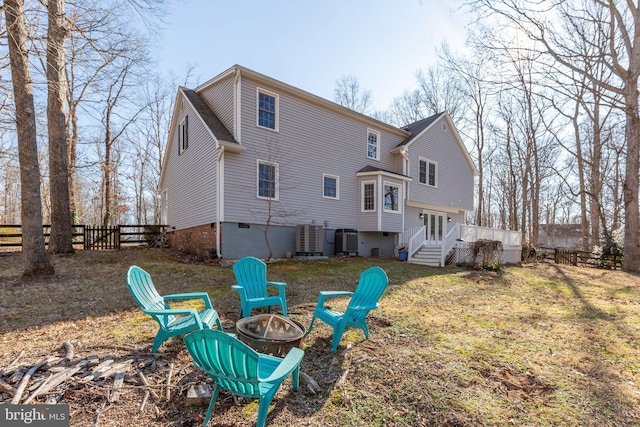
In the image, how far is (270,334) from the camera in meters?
3.21

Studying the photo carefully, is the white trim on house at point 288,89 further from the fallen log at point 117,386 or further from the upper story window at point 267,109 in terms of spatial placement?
the fallen log at point 117,386

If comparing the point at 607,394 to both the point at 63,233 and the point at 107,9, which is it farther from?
the point at 63,233

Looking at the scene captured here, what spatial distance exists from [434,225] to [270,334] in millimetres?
16061

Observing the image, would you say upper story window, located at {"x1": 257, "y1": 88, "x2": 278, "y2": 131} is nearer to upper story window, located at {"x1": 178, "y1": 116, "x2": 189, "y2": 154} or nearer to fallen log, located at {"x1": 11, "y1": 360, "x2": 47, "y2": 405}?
upper story window, located at {"x1": 178, "y1": 116, "x2": 189, "y2": 154}

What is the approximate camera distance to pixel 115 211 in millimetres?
24453

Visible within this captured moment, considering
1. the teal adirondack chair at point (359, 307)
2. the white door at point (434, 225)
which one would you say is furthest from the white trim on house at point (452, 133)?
the teal adirondack chair at point (359, 307)

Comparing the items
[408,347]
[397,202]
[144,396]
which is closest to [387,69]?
[397,202]

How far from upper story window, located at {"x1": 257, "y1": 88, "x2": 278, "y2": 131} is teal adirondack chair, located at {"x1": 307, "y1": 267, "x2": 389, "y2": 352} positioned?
8.78m

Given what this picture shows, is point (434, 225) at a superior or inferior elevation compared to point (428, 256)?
superior

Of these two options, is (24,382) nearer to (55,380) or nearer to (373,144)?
(55,380)

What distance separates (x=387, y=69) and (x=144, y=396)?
1199 centimetres

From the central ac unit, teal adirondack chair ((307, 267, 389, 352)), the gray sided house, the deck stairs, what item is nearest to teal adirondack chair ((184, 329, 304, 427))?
teal adirondack chair ((307, 267, 389, 352))

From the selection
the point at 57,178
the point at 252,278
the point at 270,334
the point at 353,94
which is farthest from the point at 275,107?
the point at 353,94

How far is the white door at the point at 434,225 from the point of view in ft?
56.6
